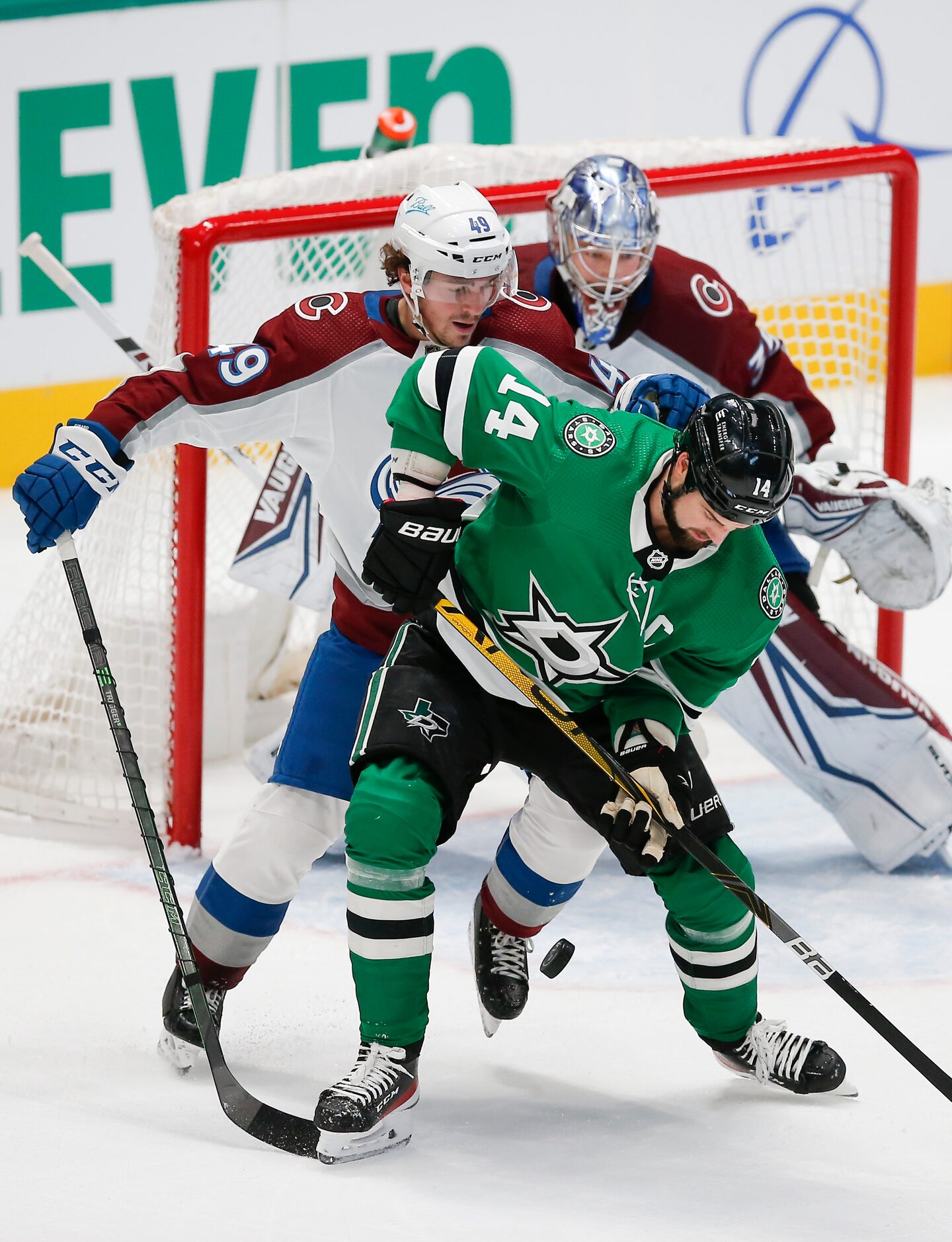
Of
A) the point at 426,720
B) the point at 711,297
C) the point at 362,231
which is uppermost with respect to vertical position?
the point at 362,231

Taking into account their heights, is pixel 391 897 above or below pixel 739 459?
below

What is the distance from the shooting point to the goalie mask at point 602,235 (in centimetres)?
340

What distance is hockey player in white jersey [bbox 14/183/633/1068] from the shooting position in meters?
2.77

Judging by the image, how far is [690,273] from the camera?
367 cm

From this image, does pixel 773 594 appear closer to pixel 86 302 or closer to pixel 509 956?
pixel 509 956

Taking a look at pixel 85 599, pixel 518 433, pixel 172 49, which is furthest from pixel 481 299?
pixel 172 49

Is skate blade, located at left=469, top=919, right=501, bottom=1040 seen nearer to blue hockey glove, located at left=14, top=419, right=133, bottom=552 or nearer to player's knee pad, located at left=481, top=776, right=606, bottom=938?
player's knee pad, located at left=481, top=776, right=606, bottom=938

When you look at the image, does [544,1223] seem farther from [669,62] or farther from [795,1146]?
[669,62]

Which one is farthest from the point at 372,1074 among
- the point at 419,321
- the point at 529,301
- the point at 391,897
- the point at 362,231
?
the point at 362,231

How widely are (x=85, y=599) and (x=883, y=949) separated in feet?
5.11

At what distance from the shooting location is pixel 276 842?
9.25 ft

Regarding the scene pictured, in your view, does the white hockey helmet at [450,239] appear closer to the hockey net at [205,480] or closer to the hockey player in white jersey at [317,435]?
the hockey player in white jersey at [317,435]

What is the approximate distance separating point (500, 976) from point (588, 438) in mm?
893

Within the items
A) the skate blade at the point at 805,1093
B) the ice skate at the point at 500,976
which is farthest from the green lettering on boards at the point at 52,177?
the skate blade at the point at 805,1093
